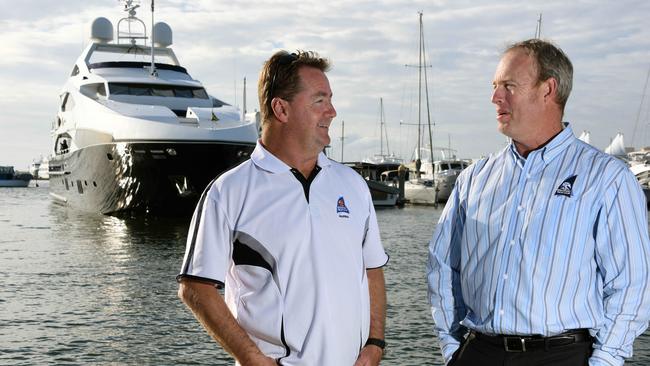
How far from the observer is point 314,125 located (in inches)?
111

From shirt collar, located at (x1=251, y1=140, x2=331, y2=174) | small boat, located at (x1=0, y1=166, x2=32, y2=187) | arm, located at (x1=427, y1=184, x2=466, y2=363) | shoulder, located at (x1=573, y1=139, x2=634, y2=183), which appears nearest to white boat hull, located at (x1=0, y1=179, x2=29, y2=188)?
small boat, located at (x1=0, y1=166, x2=32, y2=187)

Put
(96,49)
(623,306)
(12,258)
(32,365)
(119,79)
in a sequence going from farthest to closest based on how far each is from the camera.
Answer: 1. (96,49)
2. (119,79)
3. (12,258)
4. (32,365)
5. (623,306)

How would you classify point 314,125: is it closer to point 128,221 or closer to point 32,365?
point 32,365

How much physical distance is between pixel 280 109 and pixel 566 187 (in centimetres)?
109

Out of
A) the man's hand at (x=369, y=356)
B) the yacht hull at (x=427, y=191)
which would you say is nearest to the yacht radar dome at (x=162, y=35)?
the yacht hull at (x=427, y=191)

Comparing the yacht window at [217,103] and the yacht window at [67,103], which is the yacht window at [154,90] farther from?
A: the yacht window at [67,103]

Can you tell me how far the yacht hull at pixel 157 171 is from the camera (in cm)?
2548

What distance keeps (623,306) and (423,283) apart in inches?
469

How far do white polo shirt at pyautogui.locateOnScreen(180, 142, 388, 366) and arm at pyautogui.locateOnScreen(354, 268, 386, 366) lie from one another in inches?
3.8

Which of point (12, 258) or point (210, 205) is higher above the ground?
point (210, 205)

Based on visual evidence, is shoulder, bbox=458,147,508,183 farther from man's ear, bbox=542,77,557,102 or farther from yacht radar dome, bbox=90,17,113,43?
yacht radar dome, bbox=90,17,113,43

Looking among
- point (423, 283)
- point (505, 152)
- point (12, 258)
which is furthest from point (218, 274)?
point (12, 258)

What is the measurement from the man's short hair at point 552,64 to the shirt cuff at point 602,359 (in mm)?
937

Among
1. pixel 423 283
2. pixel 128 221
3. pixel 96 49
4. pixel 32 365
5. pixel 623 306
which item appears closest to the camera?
pixel 623 306
